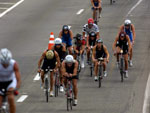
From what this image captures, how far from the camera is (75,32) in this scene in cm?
3994

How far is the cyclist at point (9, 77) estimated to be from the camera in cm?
1845

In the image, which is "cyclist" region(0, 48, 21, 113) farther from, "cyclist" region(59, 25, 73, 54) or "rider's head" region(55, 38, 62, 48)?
"cyclist" region(59, 25, 73, 54)

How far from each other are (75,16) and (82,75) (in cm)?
1309

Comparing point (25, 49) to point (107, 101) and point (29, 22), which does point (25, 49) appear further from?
point (107, 101)

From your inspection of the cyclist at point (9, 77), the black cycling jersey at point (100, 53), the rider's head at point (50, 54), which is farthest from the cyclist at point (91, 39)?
the cyclist at point (9, 77)

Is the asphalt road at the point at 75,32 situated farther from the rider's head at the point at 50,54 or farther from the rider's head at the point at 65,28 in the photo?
the rider's head at the point at 65,28

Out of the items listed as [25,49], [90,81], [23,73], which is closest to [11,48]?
[25,49]

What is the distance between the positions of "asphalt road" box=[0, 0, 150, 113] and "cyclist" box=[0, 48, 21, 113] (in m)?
6.37

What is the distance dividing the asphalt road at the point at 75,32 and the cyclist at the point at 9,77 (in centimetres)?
637

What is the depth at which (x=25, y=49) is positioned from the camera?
121 feet

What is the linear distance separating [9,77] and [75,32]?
68.7 ft

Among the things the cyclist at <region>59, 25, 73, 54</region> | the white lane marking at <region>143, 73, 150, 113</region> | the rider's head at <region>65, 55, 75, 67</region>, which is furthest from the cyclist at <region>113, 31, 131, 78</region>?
the rider's head at <region>65, 55, 75, 67</region>

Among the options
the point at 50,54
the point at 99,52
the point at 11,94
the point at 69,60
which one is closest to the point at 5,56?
the point at 11,94

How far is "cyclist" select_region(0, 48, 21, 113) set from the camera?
1845 cm
